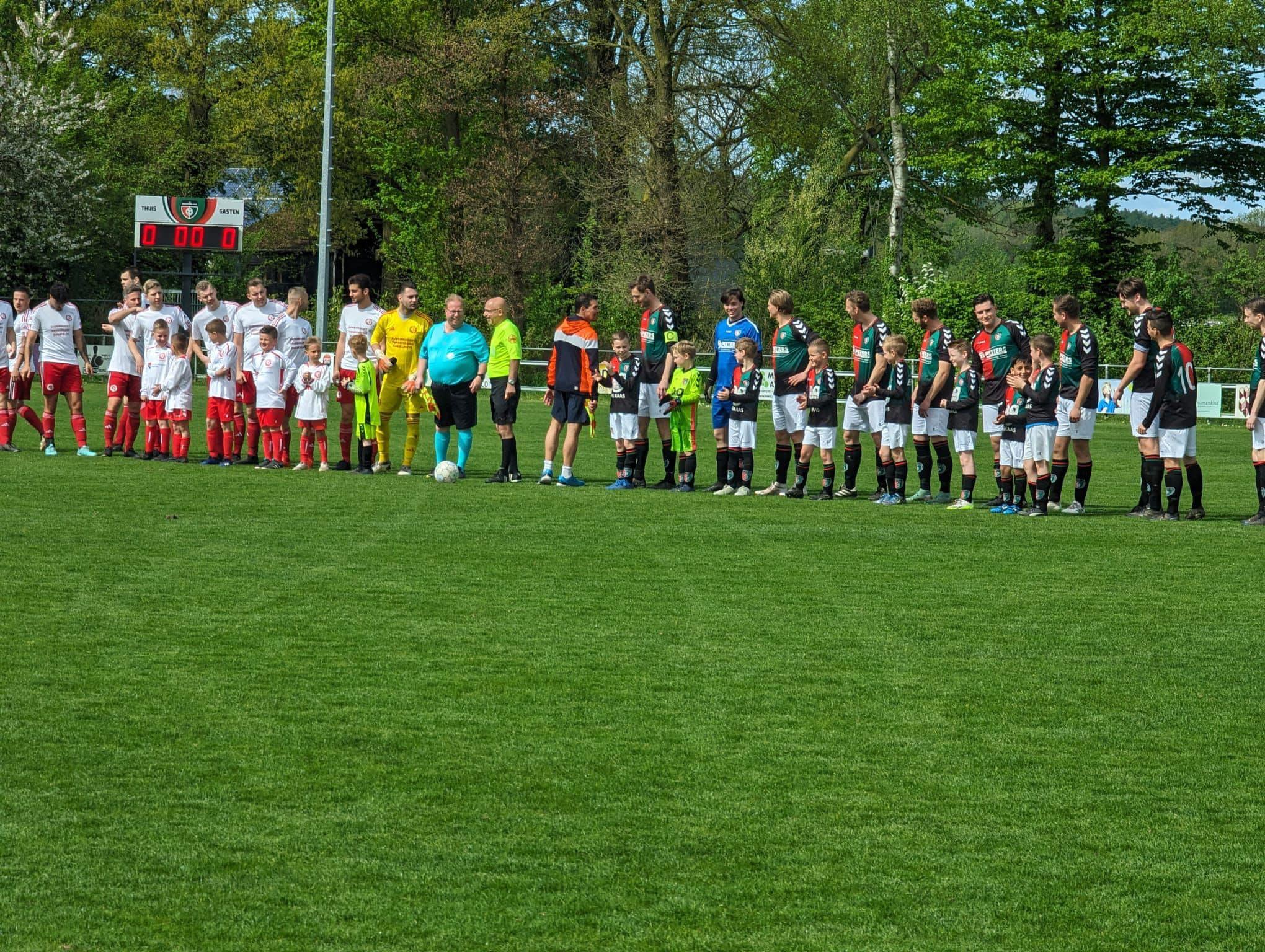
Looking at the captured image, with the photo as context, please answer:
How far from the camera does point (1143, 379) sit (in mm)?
13367

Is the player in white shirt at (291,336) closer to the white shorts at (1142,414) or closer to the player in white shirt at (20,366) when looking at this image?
the player in white shirt at (20,366)

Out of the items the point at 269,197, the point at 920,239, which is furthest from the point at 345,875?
the point at 269,197

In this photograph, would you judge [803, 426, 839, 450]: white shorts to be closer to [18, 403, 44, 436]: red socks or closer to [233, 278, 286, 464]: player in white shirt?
[233, 278, 286, 464]: player in white shirt

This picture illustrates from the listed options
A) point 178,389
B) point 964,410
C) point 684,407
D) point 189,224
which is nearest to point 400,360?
point 178,389

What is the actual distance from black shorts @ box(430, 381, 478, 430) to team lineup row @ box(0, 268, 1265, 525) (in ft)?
0.07

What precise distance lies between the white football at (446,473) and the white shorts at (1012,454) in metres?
5.64

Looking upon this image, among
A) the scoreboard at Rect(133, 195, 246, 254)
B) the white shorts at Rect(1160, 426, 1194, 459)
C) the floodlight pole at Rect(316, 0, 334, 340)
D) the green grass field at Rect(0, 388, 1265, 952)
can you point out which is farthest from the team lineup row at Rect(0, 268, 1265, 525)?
the scoreboard at Rect(133, 195, 246, 254)

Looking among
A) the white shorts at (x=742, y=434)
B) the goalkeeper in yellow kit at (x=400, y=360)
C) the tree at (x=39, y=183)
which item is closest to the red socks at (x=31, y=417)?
the goalkeeper in yellow kit at (x=400, y=360)

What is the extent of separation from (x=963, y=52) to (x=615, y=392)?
33.5 meters

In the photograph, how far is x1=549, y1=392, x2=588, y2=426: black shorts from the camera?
49.3 ft

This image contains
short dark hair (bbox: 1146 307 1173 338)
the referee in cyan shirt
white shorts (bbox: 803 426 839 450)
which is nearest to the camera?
short dark hair (bbox: 1146 307 1173 338)

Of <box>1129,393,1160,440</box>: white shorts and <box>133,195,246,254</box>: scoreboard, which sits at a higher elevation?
<box>133,195,246,254</box>: scoreboard

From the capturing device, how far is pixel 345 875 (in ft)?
13.9

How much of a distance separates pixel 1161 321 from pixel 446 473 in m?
7.23
